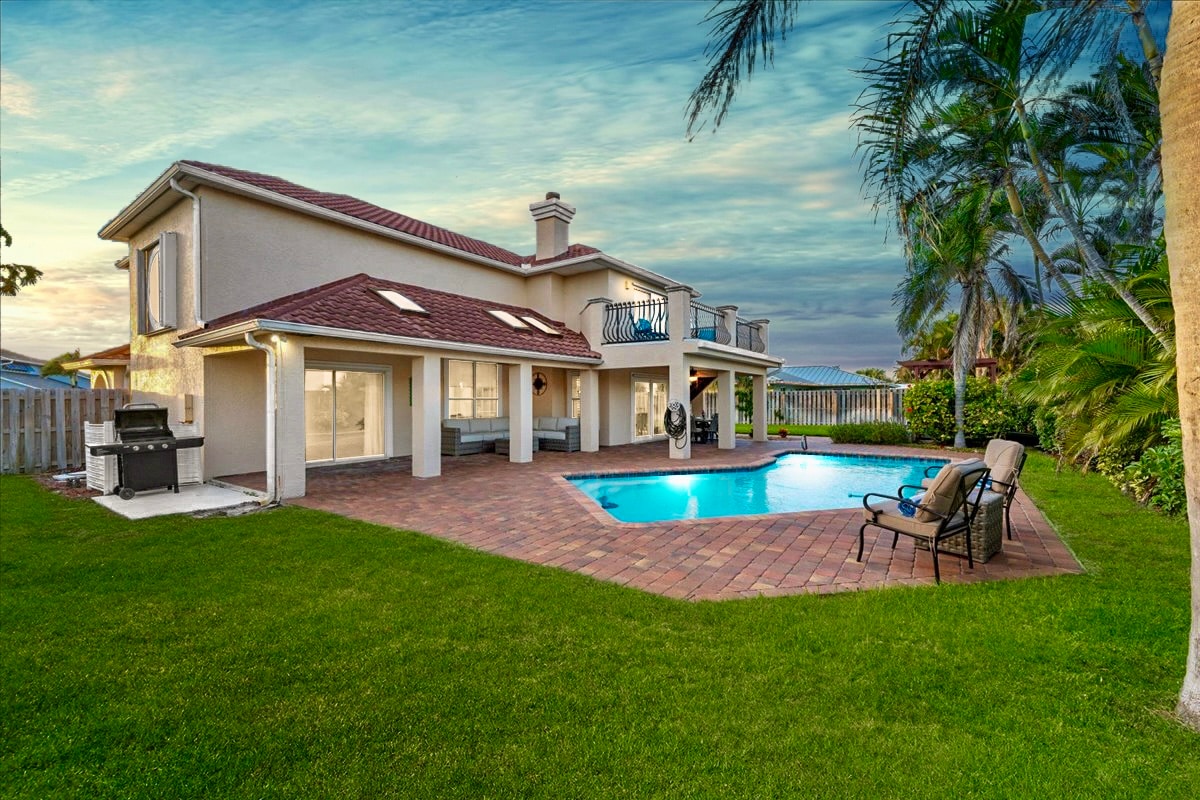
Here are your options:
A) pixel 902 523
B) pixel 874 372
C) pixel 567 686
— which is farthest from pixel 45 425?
pixel 874 372

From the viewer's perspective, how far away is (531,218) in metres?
20.5

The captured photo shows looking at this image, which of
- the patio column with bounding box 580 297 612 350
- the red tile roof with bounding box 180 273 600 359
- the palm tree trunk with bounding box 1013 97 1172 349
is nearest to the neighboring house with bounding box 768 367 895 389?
the patio column with bounding box 580 297 612 350

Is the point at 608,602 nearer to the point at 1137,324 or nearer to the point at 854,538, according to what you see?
the point at 854,538

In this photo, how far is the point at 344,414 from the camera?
13.9 metres

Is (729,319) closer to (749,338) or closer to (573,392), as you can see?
(749,338)

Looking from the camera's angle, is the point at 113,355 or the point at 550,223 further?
the point at 550,223

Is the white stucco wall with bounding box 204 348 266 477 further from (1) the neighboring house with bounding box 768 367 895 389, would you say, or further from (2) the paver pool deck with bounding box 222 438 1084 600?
(1) the neighboring house with bounding box 768 367 895 389

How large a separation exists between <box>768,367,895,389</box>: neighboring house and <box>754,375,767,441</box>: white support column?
410 inches

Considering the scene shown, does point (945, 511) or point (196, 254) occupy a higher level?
point (196, 254)

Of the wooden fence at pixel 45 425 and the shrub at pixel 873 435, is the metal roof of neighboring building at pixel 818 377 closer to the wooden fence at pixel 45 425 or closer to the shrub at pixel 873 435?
the shrub at pixel 873 435

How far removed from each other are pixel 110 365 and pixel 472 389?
39.9 ft

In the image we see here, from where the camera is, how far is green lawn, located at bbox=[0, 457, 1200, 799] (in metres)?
2.61

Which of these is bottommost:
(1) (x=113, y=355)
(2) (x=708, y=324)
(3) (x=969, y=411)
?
(3) (x=969, y=411)

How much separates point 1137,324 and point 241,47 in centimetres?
1640
